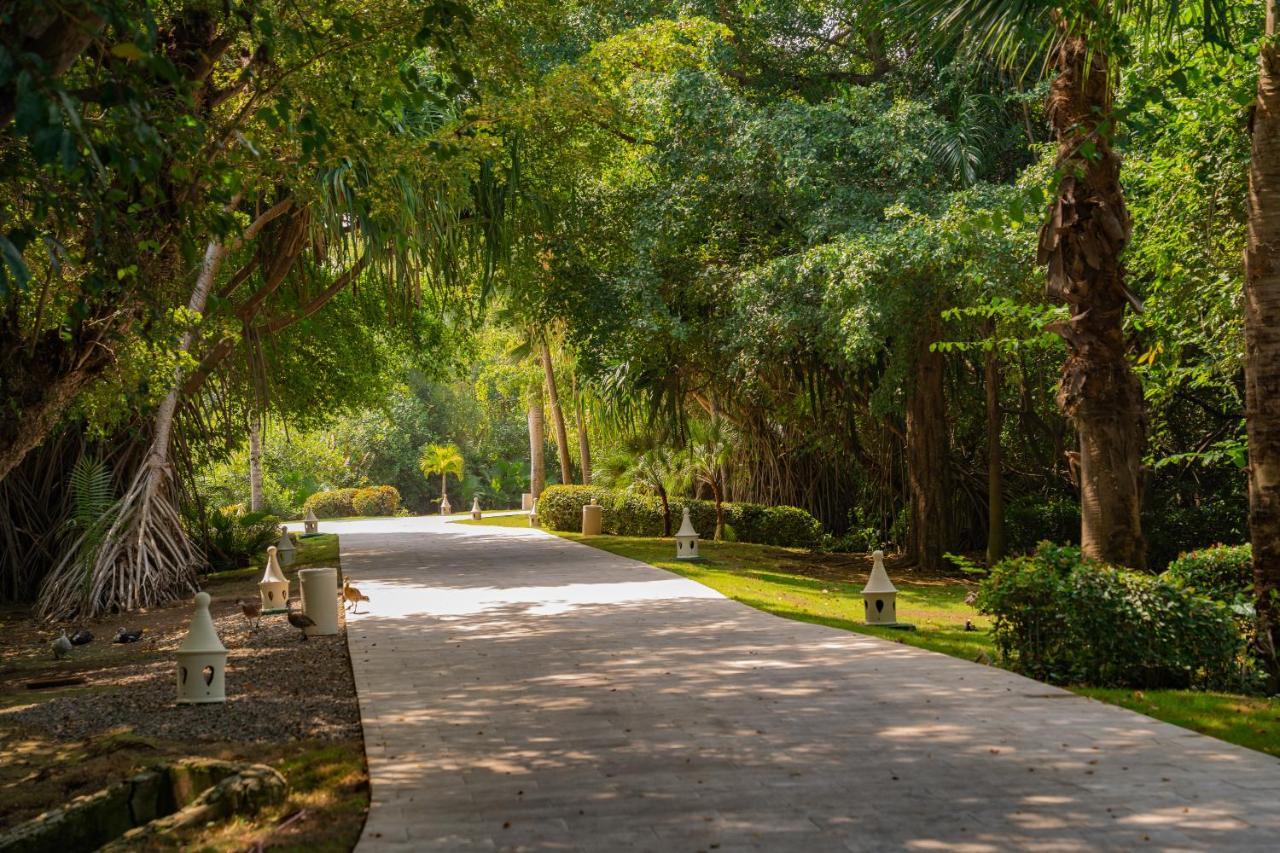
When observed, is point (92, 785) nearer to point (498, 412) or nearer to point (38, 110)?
point (38, 110)

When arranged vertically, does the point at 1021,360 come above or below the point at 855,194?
below

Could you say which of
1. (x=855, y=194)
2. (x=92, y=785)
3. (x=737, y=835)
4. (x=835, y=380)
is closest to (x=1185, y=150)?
(x=855, y=194)

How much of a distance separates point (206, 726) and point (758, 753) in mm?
3787

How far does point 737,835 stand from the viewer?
208 inches

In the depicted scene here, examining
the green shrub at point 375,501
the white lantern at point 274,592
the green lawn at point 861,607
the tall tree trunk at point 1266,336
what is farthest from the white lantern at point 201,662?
the green shrub at point 375,501

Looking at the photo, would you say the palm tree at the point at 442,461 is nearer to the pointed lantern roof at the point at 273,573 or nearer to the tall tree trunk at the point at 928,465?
the tall tree trunk at the point at 928,465

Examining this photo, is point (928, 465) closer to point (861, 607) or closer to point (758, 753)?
point (861, 607)

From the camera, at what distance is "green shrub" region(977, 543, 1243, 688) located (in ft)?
28.8

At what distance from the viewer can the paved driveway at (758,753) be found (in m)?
5.33

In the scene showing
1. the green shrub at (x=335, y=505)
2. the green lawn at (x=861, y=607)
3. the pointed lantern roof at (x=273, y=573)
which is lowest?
the green lawn at (x=861, y=607)

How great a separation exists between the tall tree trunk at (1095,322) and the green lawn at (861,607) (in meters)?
1.56

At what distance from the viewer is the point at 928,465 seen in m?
20.2

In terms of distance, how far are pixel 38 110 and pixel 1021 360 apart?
690 inches

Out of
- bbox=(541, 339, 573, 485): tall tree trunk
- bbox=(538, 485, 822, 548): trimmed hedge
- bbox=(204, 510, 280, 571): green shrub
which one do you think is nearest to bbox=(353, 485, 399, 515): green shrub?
bbox=(541, 339, 573, 485): tall tree trunk
